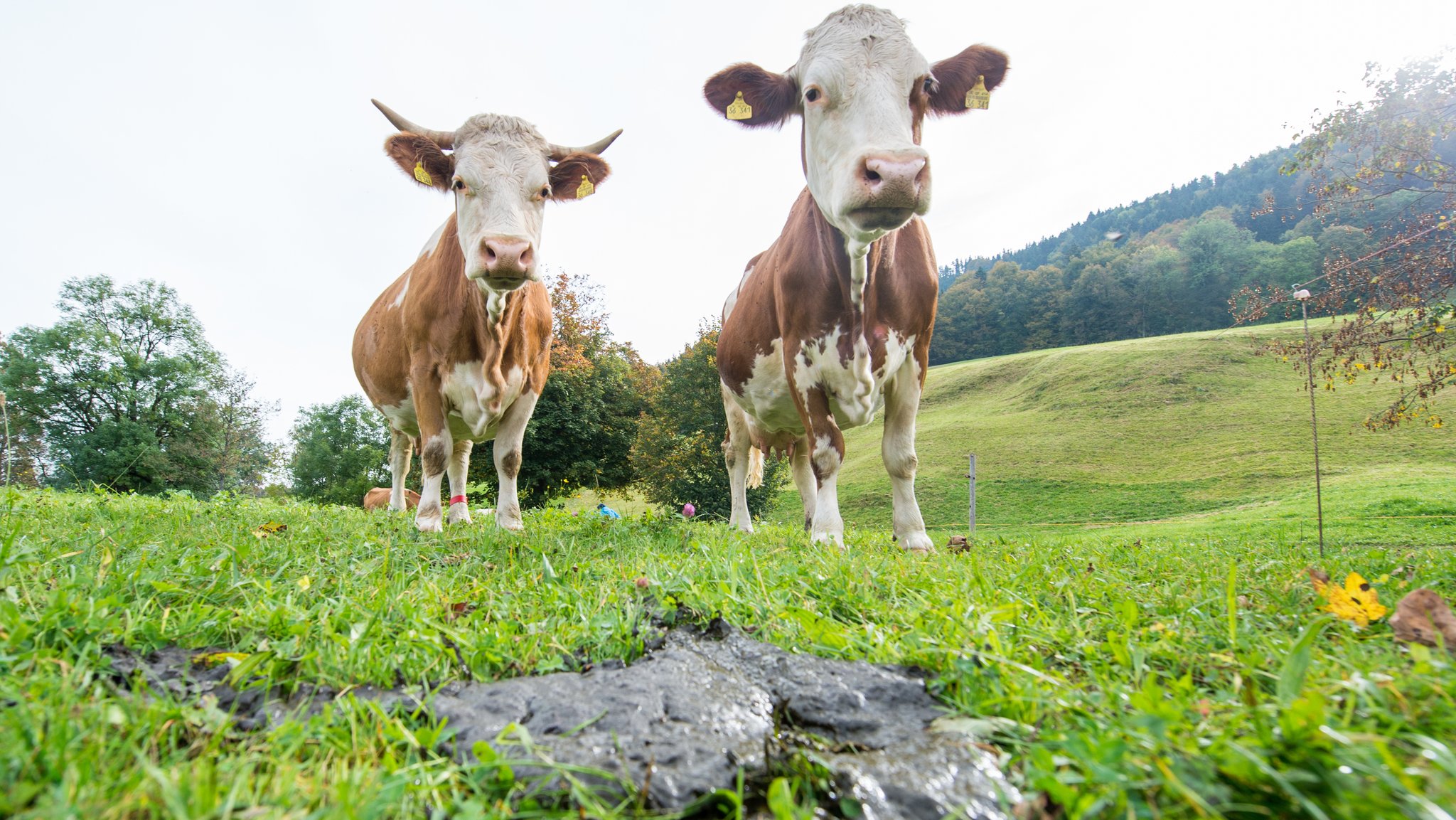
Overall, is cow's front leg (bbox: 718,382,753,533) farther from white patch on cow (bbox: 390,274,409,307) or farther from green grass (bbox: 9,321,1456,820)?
green grass (bbox: 9,321,1456,820)

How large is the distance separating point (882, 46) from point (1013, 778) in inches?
169

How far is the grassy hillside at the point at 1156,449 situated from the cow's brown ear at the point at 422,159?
1618cm

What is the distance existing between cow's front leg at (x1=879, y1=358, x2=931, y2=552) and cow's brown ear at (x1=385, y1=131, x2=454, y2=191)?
3.95 metres

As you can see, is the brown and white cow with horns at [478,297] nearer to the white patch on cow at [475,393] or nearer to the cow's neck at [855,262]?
the white patch on cow at [475,393]

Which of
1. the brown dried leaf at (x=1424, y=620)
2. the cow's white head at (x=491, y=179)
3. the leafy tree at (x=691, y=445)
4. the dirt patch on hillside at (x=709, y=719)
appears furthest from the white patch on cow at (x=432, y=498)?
the leafy tree at (x=691, y=445)

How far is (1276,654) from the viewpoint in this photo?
5.08 feet

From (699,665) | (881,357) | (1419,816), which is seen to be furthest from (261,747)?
(881,357)

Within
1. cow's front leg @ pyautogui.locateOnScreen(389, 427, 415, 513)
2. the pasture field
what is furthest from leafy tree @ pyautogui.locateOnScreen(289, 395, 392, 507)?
the pasture field

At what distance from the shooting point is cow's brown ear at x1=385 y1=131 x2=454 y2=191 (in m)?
5.40

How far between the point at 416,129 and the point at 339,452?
54275 mm

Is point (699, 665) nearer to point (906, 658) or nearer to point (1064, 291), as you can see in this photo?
point (906, 658)

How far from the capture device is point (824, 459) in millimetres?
4801

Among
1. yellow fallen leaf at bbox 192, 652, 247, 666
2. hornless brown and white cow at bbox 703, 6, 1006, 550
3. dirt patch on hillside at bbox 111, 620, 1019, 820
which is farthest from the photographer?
hornless brown and white cow at bbox 703, 6, 1006, 550

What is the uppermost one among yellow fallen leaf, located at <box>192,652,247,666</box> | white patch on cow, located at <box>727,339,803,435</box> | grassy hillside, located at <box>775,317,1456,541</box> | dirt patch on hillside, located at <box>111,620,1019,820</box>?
white patch on cow, located at <box>727,339,803,435</box>
